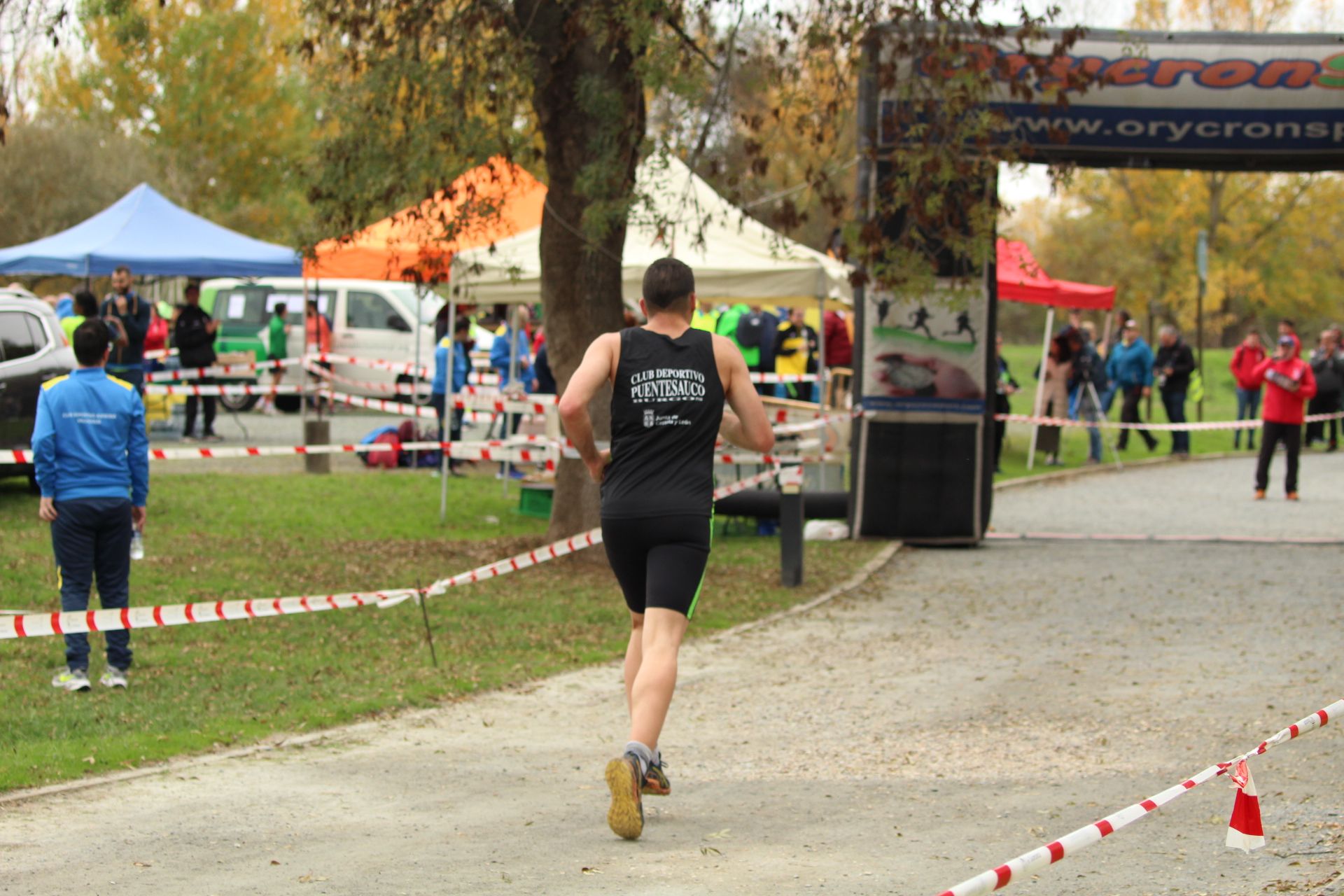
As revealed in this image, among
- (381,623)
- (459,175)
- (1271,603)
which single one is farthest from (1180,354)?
(381,623)

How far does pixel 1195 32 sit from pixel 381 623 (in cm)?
810

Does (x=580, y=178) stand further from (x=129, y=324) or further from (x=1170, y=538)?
(x=129, y=324)

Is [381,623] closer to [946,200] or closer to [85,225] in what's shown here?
[946,200]

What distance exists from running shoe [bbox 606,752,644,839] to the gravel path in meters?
0.07

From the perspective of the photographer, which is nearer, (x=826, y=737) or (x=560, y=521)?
(x=826, y=737)

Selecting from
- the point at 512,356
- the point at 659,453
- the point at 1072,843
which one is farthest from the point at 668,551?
the point at 512,356

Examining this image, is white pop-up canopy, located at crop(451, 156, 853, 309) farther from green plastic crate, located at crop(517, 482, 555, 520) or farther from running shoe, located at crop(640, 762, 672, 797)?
running shoe, located at crop(640, 762, 672, 797)

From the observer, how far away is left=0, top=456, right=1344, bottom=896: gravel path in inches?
193

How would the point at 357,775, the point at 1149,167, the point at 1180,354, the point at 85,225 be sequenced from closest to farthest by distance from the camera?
1. the point at 357,775
2. the point at 1149,167
3. the point at 85,225
4. the point at 1180,354

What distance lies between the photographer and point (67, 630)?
644 cm

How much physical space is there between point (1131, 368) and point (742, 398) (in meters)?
19.6

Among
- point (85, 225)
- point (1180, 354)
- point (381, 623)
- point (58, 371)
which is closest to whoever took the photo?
point (381, 623)

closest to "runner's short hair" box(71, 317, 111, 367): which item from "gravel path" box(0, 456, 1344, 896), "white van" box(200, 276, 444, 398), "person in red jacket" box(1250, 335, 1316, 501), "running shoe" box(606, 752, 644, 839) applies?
"gravel path" box(0, 456, 1344, 896)

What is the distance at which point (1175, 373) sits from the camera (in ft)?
79.0
